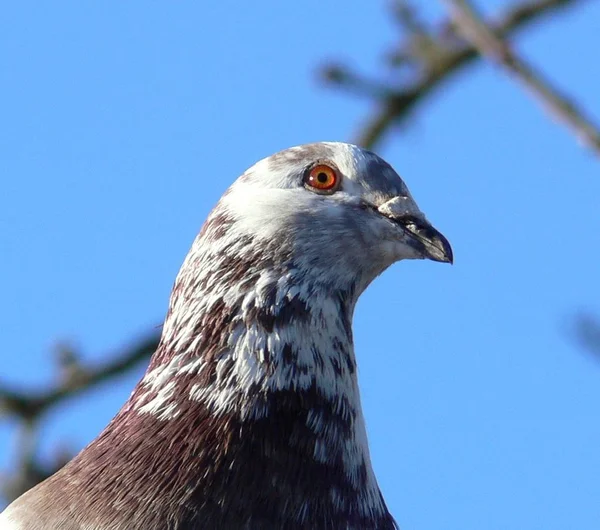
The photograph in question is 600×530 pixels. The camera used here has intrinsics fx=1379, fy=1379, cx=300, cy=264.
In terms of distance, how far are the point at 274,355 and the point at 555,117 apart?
7.91 feet

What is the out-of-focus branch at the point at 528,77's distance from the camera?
3.18 metres

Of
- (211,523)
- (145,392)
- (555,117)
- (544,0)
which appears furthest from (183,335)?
(555,117)

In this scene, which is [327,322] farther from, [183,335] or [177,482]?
[177,482]

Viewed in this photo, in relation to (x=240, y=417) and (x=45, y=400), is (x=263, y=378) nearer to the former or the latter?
(x=240, y=417)

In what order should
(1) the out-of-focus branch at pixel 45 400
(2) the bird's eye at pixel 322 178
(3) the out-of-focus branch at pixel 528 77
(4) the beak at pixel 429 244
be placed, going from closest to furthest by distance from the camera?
(3) the out-of-focus branch at pixel 528 77 → (4) the beak at pixel 429 244 → (2) the bird's eye at pixel 322 178 → (1) the out-of-focus branch at pixel 45 400

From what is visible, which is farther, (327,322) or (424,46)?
(424,46)

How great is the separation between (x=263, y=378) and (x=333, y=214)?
2.70 feet

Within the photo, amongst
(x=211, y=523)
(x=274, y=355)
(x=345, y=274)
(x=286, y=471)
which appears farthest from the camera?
(x=345, y=274)

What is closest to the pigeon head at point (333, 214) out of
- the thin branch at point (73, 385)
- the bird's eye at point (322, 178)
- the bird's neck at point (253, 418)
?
the bird's eye at point (322, 178)

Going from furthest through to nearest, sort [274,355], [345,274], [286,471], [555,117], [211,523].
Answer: [345,274]
[274,355]
[286,471]
[211,523]
[555,117]

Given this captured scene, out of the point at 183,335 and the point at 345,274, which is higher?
the point at 345,274

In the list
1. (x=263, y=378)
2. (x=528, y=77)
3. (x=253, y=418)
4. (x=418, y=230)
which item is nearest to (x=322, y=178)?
(x=418, y=230)

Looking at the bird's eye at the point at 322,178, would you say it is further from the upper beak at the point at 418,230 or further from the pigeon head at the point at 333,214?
the upper beak at the point at 418,230

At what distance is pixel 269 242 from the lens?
5.61 m
